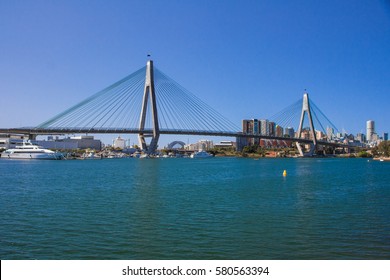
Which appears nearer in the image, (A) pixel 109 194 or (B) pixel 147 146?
(A) pixel 109 194

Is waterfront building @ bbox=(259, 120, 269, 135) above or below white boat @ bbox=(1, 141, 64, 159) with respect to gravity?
above

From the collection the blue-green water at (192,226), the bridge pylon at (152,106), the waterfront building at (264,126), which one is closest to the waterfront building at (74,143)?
the bridge pylon at (152,106)

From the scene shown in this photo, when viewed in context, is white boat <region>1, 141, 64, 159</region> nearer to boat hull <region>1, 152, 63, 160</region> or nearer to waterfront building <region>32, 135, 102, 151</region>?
boat hull <region>1, 152, 63, 160</region>

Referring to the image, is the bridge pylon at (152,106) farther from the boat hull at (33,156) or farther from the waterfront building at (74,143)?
the waterfront building at (74,143)

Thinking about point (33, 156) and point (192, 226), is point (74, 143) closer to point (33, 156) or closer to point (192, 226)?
point (33, 156)

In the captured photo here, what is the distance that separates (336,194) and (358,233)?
21.8ft

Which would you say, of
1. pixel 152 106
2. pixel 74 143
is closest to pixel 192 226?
pixel 152 106

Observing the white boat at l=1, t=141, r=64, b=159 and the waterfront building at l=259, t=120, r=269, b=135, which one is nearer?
the white boat at l=1, t=141, r=64, b=159

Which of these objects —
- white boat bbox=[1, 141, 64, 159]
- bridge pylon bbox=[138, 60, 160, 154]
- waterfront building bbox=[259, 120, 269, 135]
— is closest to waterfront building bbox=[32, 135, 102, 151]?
white boat bbox=[1, 141, 64, 159]

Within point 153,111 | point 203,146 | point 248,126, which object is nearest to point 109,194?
point 153,111

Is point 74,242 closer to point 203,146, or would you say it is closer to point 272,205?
point 272,205

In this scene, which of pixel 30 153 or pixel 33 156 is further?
pixel 30 153

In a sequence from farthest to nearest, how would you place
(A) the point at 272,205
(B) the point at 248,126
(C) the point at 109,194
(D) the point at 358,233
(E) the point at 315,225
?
(B) the point at 248,126
(C) the point at 109,194
(A) the point at 272,205
(E) the point at 315,225
(D) the point at 358,233

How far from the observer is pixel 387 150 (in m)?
61.7
